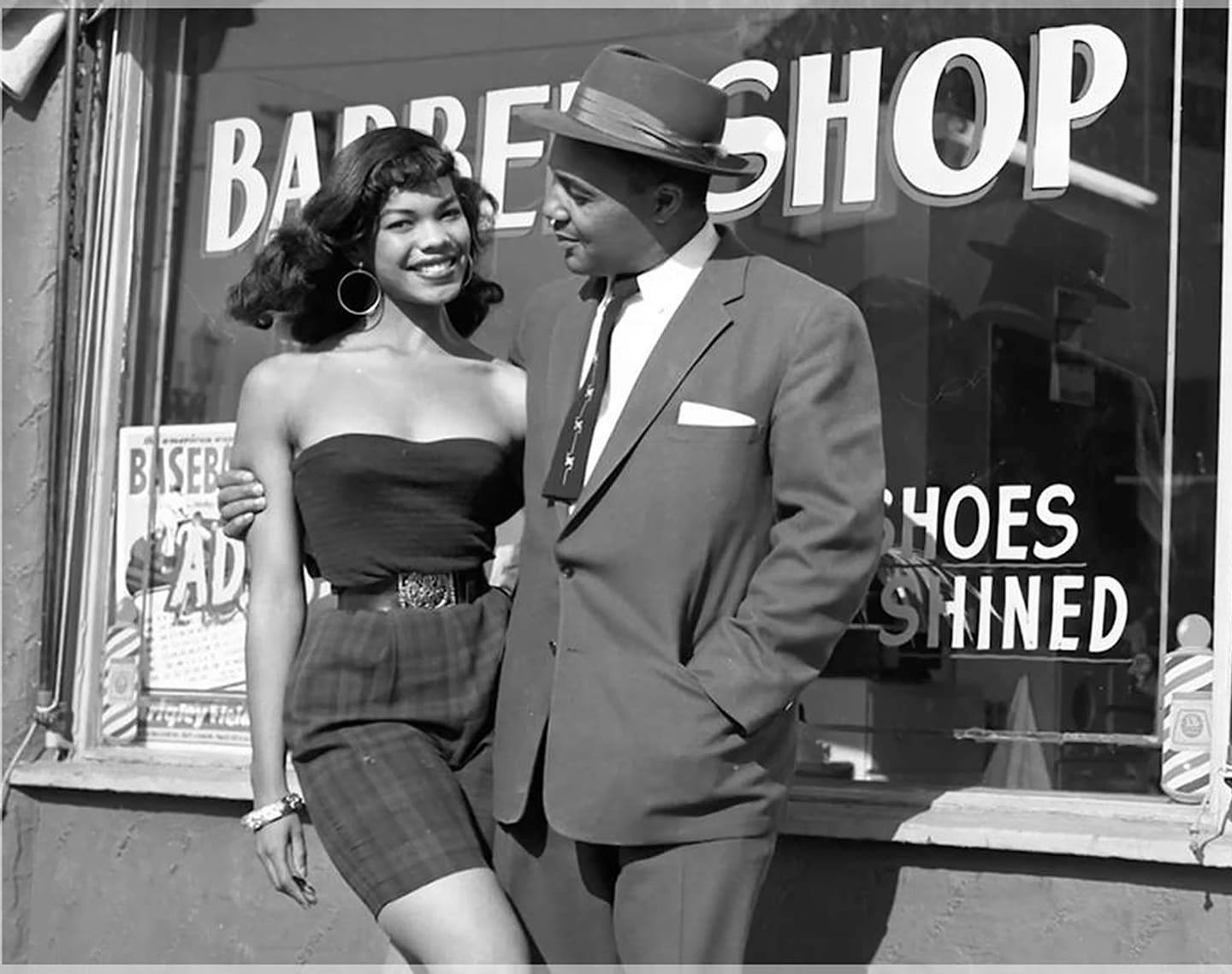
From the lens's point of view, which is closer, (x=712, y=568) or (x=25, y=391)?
(x=712, y=568)

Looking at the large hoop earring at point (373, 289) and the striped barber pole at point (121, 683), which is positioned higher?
the large hoop earring at point (373, 289)

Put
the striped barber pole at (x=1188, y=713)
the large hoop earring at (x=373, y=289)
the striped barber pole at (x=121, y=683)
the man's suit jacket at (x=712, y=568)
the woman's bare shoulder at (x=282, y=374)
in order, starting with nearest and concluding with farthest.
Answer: the man's suit jacket at (x=712, y=568) < the woman's bare shoulder at (x=282, y=374) < the large hoop earring at (x=373, y=289) < the striped barber pole at (x=1188, y=713) < the striped barber pole at (x=121, y=683)

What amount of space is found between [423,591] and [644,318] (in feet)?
2.23

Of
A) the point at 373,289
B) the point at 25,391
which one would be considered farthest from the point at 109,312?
the point at 373,289

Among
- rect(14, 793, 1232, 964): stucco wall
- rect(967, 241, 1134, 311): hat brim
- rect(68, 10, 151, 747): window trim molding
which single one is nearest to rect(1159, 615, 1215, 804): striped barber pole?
rect(14, 793, 1232, 964): stucco wall

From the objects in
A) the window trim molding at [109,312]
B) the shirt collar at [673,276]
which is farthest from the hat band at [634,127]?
the window trim molding at [109,312]

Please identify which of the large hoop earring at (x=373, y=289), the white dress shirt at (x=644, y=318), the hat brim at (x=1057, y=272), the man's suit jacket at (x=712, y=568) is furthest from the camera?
the hat brim at (x=1057, y=272)

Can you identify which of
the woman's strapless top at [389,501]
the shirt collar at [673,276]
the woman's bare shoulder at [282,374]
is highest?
the shirt collar at [673,276]

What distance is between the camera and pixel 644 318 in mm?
3604

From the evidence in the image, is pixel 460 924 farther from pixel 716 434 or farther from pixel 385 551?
→ pixel 716 434

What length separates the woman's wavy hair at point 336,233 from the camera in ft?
12.8

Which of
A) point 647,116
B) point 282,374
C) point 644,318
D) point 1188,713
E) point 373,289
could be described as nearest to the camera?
point 647,116

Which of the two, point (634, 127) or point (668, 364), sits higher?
point (634, 127)

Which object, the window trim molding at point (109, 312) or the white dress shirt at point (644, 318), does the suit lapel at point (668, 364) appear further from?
the window trim molding at point (109, 312)
